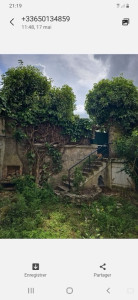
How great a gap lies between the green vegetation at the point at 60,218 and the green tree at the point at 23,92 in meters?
3.79

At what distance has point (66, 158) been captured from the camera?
26.7ft

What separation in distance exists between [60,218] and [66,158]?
12.8 feet

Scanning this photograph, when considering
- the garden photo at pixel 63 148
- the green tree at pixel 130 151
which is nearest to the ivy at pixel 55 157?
the garden photo at pixel 63 148

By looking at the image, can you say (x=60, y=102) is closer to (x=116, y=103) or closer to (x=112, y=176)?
(x=116, y=103)

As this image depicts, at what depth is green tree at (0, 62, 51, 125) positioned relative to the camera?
266 inches

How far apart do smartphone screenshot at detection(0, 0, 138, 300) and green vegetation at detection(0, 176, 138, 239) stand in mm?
32

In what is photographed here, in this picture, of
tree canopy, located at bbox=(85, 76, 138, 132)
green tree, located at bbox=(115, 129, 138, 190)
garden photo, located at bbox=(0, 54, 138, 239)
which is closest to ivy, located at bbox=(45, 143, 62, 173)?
garden photo, located at bbox=(0, 54, 138, 239)

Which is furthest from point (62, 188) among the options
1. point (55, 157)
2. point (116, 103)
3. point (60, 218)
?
point (116, 103)

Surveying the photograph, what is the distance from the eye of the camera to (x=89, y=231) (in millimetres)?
3938

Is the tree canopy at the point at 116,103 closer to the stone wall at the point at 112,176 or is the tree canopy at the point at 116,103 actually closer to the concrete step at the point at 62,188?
the stone wall at the point at 112,176

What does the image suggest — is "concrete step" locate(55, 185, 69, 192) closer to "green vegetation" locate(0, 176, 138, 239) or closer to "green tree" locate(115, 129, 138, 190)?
"green vegetation" locate(0, 176, 138, 239)
